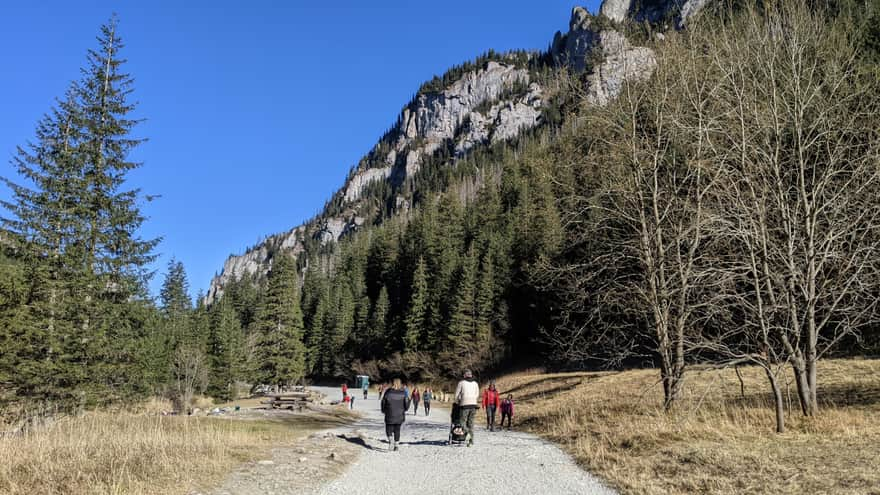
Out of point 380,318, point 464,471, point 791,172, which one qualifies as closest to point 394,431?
point 464,471

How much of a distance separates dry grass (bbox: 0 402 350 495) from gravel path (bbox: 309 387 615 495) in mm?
2025

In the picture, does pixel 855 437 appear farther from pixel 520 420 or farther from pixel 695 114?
pixel 520 420

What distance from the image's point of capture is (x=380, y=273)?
89.6 m

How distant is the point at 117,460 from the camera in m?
7.92

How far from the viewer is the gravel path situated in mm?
7945

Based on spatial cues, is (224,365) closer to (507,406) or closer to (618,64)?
(507,406)

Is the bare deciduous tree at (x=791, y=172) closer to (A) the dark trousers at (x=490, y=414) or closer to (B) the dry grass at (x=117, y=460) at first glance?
(A) the dark trousers at (x=490, y=414)

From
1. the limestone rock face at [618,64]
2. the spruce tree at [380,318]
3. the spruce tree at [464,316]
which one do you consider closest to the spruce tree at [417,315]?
the spruce tree at [464,316]

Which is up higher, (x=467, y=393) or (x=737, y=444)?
(x=467, y=393)

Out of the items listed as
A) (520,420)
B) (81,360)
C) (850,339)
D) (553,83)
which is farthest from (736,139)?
(81,360)

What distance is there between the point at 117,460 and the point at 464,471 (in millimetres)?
5698

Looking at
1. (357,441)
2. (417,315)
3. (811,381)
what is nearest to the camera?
(811,381)

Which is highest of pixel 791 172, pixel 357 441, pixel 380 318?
pixel 791 172

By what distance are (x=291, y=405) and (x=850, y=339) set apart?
92.6 ft
